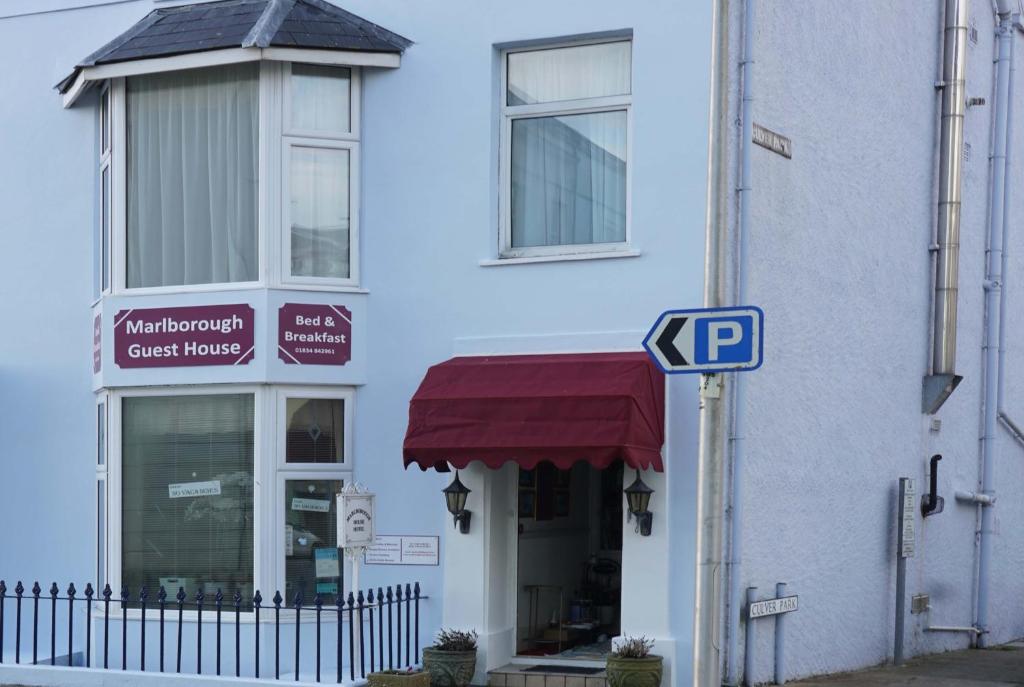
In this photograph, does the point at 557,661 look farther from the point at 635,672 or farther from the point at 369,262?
the point at 369,262

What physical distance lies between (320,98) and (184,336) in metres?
2.43

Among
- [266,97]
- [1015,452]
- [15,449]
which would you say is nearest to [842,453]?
[1015,452]

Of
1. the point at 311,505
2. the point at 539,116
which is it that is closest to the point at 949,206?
the point at 539,116

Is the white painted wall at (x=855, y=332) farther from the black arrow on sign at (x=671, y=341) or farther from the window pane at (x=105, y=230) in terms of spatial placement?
the window pane at (x=105, y=230)

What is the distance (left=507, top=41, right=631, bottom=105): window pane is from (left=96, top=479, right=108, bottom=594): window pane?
532cm

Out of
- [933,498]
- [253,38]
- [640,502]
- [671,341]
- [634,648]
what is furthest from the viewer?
[933,498]

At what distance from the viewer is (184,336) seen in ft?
45.1

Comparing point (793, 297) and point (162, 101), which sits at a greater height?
point (162, 101)

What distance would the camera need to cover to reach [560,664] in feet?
44.1

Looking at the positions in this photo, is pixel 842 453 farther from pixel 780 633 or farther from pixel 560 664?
pixel 560 664

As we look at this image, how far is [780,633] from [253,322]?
5.30 m

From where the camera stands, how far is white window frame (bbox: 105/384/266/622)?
13.5m

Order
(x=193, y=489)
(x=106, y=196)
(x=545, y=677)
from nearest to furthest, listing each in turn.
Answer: (x=545, y=677)
(x=193, y=489)
(x=106, y=196)

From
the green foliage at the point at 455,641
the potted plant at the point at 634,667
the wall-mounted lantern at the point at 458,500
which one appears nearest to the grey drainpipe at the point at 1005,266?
the potted plant at the point at 634,667
